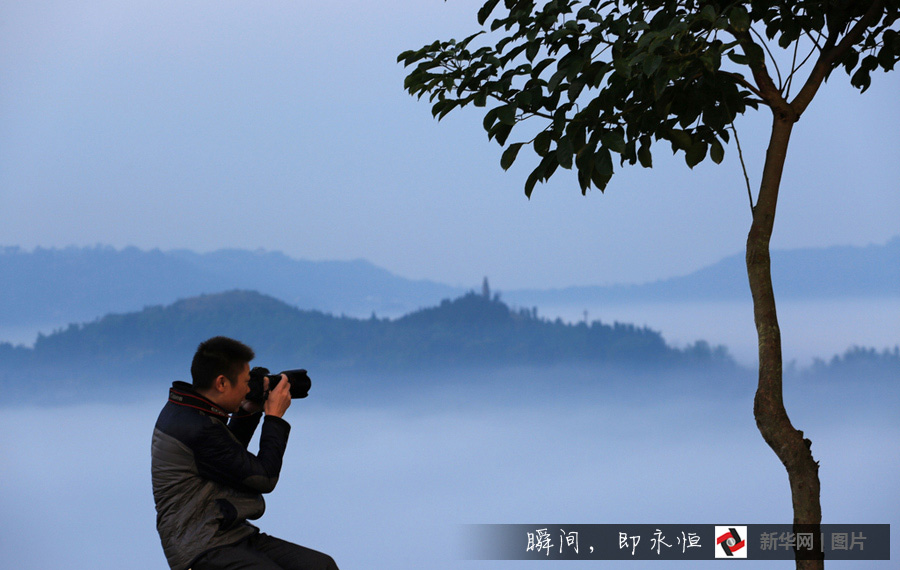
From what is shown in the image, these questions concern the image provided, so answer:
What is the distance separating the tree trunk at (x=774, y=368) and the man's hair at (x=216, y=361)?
3.33 ft

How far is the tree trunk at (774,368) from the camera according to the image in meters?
1.59

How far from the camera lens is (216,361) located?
1.40 m

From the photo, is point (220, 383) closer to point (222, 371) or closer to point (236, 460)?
point (222, 371)

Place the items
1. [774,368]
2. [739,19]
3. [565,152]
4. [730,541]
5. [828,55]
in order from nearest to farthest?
[739,19] < [565,152] < [774,368] < [828,55] < [730,541]

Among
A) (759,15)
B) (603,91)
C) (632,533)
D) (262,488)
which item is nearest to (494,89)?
(603,91)

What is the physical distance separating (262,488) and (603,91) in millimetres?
915

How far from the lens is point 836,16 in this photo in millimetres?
1707

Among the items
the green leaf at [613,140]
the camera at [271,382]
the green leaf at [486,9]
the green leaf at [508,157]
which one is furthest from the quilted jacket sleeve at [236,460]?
the green leaf at [486,9]

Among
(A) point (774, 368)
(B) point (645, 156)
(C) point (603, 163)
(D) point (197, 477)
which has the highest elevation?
(B) point (645, 156)

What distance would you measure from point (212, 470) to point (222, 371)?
17 cm

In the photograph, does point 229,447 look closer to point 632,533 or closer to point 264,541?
point 264,541

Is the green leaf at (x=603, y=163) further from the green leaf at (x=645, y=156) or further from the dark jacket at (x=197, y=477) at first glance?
the dark jacket at (x=197, y=477)

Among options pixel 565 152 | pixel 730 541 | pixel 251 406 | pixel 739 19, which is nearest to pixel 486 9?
pixel 565 152

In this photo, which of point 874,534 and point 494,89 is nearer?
point 494,89
